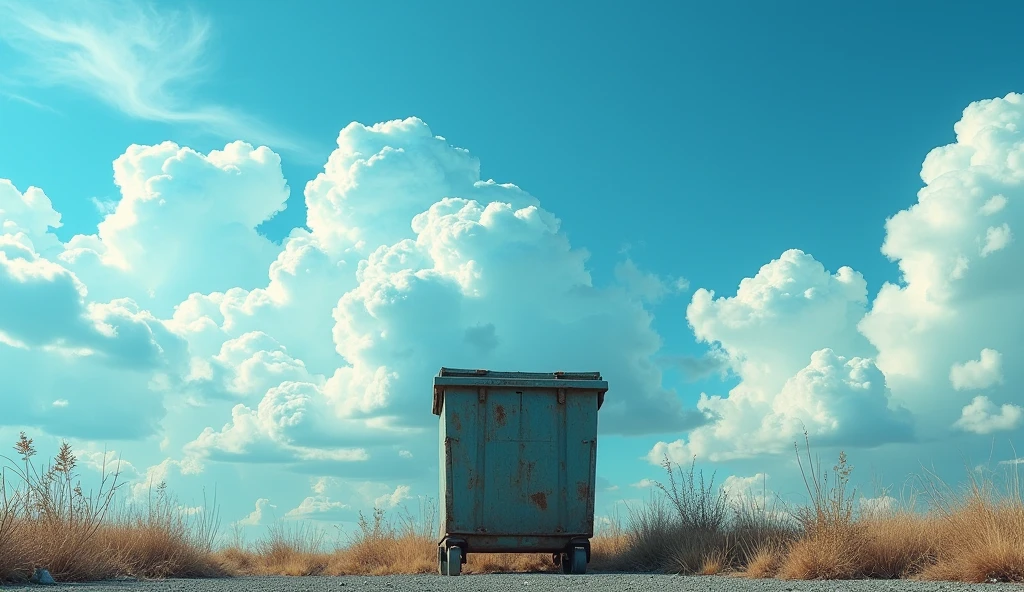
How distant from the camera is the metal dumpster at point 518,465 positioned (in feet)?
35.4

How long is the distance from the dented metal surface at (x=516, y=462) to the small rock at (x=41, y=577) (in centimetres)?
445

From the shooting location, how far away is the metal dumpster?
10.8 m

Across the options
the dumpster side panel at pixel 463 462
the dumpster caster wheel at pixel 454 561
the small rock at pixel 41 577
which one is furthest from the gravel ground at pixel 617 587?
the dumpster side panel at pixel 463 462

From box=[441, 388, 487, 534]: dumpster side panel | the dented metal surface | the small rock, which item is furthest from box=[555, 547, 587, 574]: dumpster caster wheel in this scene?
the small rock

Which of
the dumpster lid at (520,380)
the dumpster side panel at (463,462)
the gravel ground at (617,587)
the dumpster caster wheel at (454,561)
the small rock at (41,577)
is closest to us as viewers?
the gravel ground at (617,587)

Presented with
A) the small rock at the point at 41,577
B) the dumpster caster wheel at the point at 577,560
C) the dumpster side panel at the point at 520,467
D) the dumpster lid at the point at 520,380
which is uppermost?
the dumpster lid at the point at 520,380

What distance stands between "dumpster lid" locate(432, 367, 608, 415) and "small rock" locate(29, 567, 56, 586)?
15.7 feet

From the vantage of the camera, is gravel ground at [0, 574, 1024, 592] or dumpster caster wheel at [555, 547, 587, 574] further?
dumpster caster wheel at [555, 547, 587, 574]

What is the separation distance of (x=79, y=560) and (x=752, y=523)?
27.2ft

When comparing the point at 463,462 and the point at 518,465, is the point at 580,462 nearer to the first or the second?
the point at 518,465

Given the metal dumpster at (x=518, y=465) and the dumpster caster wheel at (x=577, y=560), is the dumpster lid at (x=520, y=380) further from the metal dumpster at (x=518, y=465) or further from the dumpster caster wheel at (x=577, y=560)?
the dumpster caster wheel at (x=577, y=560)

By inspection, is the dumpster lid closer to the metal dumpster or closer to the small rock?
the metal dumpster

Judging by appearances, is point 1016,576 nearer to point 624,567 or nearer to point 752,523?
point 752,523

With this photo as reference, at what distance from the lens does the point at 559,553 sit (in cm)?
1149
